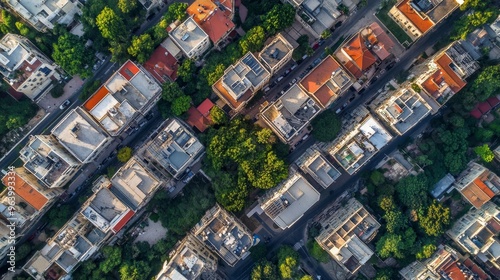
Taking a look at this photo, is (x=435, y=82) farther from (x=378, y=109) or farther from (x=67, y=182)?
(x=67, y=182)

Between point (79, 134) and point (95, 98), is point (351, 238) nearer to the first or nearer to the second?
point (79, 134)

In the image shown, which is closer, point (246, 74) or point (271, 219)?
point (246, 74)

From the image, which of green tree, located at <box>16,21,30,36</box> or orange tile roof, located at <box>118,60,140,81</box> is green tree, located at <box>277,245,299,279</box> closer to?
orange tile roof, located at <box>118,60,140,81</box>

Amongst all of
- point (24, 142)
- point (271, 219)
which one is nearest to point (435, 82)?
point (271, 219)

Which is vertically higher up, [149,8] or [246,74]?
[149,8]

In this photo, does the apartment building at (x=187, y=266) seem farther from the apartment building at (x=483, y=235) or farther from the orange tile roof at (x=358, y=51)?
the apartment building at (x=483, y=235)

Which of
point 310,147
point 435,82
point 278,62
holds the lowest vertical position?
point 435,82

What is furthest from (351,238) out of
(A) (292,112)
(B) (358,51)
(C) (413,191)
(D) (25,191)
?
(D) (25,191)
